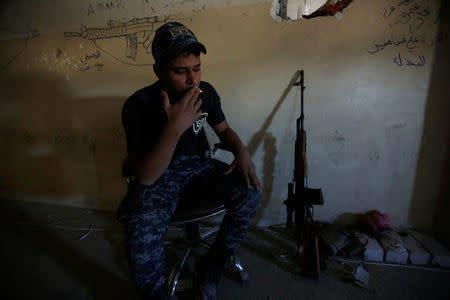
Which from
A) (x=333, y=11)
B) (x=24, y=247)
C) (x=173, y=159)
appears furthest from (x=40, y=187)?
(x=333, y=11)

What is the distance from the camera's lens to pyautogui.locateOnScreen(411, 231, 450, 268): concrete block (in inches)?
52.2

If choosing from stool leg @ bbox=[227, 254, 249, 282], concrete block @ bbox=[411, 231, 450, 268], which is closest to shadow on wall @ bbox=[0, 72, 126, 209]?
stool leg @ bbox=[227, 254, 249, 282]

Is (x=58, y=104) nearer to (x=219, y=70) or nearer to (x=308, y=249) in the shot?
(x=219, y=70)

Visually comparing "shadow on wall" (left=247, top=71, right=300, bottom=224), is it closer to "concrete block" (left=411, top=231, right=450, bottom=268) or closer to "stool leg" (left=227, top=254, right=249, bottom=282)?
"stool leg" (left=227, top=254, right=249, bottom=282)

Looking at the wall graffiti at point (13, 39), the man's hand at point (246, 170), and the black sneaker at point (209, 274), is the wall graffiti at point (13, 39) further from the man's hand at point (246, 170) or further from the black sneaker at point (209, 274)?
the black sneaker at point (209, 274)

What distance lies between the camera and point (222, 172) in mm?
1282

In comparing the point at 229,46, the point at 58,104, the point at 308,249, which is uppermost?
the point at 229,46

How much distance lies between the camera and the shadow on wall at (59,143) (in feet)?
6.58

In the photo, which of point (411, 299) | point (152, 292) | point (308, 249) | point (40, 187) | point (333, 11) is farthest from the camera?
point (40, 187)

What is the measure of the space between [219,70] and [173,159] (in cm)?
78

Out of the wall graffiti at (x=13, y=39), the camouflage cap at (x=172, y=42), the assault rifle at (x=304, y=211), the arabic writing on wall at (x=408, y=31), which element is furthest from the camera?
the wall graffiti at (x=13, y=39)

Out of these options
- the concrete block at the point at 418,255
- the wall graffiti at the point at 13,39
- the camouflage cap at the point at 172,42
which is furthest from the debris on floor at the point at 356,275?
the wall graffiti at the point at 13,39

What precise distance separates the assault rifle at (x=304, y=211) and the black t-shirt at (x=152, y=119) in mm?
571

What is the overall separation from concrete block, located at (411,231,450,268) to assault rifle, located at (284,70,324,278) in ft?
2.56
